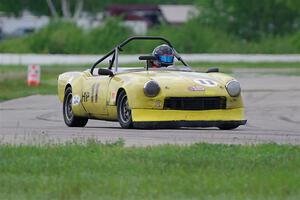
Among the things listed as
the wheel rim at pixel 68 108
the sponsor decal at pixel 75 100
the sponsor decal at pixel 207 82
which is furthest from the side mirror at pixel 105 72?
the sponsor decal at pixel 207 82

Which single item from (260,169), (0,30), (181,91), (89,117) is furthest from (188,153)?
(0,30)

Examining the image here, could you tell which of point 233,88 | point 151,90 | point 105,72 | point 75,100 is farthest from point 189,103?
point 75,100

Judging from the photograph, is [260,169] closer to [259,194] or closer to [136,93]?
[259,194]

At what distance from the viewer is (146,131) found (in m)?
15.9

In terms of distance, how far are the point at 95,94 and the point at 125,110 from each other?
1.02 m

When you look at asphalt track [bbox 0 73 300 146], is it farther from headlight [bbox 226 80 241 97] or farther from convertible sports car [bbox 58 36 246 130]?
headlight [bbox 226 80 241 97]

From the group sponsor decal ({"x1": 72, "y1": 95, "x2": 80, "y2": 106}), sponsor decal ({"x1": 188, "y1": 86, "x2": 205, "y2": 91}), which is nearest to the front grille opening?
sponsor decal ({"x1": 188, "y1": 86, "x2": 205, "y2": 91})

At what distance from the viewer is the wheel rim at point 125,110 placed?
54.1 feet

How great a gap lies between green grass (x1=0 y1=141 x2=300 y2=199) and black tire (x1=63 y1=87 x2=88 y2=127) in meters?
5.41

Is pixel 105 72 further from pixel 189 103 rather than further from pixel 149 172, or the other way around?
pixel 149 172

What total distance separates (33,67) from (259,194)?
89.4 feet

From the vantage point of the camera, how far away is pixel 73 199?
30.7 ft

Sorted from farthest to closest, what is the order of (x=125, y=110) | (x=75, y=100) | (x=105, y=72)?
(x=75, y=100) < (x=105, y=72) < (x=125, y=110)

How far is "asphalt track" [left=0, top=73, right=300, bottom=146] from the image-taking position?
14367 mm
